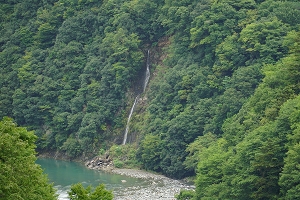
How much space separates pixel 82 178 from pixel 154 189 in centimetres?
1036

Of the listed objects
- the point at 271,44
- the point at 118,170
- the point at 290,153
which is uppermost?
the point at 271,44

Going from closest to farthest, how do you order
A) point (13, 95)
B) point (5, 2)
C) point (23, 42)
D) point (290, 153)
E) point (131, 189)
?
point (290, 153) → point (131, 189) → point (13, 95) → point (23, 42) → point (5, 2)

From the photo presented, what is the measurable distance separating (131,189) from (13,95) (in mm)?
32547

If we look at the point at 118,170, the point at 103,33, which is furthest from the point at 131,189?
the point at 103,33

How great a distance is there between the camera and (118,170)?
3617 inches

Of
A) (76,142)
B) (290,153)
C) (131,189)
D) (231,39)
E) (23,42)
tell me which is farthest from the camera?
(23,42)

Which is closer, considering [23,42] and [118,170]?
[118,170]

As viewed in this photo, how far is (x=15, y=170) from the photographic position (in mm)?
39062

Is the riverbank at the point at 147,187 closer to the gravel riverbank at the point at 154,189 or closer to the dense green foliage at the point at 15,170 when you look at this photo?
the gravel riverbank at the point at 154,189

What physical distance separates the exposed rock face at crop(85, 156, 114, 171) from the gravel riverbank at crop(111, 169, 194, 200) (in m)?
5.64

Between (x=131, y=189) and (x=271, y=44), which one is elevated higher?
(x=271, y=44)

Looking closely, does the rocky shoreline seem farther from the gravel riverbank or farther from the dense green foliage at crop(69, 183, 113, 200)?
the dense green foliage at crop(69, 183, 113, 200)

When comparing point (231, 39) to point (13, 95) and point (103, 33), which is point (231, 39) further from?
point (13, 95)

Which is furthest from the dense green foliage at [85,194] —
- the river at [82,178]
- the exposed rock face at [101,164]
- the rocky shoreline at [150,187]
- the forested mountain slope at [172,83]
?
the exposed rock face at [101,164]
